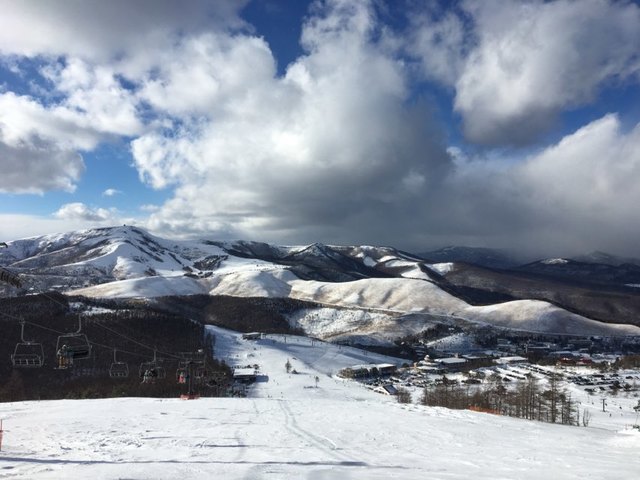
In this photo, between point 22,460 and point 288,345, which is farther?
point 288,345

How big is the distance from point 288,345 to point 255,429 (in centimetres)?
13122

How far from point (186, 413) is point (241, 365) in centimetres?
9505

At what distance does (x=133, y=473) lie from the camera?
53.1 ft

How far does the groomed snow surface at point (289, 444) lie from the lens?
687 inches

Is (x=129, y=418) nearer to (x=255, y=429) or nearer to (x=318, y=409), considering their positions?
(x=255, y=429)

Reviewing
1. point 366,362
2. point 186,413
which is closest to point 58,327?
point 366,362

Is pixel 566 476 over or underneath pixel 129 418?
over

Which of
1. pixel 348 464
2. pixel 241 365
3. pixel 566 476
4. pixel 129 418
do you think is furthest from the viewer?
pixel 241 365

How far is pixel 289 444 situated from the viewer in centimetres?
2377

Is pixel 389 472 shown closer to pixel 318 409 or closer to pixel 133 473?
pixel 133 473

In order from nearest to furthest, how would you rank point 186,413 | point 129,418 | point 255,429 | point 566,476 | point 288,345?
point 566,476
point 255,429
point 129,418
point 186,413
point 288,345

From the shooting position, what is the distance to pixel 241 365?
12850cm

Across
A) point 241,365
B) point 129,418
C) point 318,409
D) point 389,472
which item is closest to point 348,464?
point 389,472

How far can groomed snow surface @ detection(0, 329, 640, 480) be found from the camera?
17453 millimetres
